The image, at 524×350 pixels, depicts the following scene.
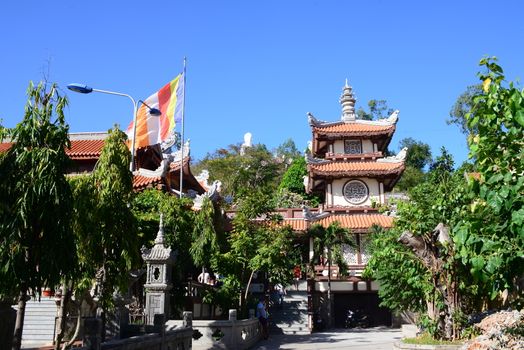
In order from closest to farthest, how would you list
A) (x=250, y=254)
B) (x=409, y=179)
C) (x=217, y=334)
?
(x=217, y=334) → (x=250, y=254) → (x=409, y=179)

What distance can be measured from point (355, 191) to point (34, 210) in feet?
76.1

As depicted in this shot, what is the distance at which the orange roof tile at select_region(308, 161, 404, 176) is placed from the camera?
1051 inches

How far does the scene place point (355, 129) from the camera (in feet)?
93.9

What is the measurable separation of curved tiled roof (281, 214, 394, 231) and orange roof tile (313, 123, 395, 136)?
16.1 feet

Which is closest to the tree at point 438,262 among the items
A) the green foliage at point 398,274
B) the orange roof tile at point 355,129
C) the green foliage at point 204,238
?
the green foliage at point 398,274

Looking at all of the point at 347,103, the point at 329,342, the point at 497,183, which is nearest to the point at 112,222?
the point at 497,183

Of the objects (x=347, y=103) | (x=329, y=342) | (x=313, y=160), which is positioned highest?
(x=347, y=103)

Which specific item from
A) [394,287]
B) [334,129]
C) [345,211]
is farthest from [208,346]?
[334,129]

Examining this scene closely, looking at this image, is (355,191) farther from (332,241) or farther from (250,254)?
(250,254)

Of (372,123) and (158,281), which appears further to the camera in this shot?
(372,123)

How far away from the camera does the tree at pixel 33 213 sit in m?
5.62

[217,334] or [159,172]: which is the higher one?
[159,172]

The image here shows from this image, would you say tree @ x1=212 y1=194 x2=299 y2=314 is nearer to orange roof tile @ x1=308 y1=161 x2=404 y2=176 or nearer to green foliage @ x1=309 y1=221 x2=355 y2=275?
green foliage @ x1=309 y1=221 x2=355 y2=275

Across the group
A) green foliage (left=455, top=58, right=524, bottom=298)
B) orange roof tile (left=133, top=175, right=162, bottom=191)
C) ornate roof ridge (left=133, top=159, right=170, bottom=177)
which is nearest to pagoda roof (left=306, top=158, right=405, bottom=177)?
ornate roof ridge (left=133, top=159, right=170, bottom=177)
